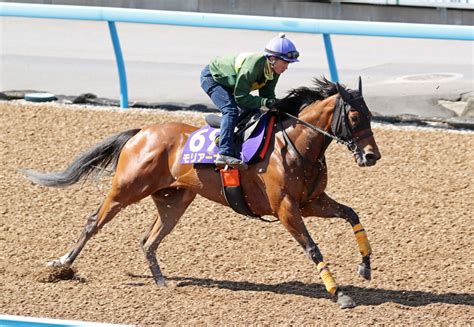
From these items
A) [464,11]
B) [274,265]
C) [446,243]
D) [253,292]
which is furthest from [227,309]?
[464,11]

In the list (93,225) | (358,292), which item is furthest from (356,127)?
(93,225)

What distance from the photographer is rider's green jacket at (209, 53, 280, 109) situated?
293 inches

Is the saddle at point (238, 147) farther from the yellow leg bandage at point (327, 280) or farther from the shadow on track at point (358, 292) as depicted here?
the yellow leg bandage at point (327, 280)

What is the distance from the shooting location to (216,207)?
944 centimetres

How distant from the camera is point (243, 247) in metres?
8.70

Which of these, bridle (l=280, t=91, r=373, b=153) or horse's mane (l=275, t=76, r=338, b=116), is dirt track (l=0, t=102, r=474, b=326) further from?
horse's mane (l=275, t=76, r=338, b=116)

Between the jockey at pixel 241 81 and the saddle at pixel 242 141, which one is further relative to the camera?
the saddle at pixel 242 141

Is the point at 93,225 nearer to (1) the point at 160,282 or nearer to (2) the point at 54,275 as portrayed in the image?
(2) the point at 54,275

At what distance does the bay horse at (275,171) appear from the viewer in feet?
24.2

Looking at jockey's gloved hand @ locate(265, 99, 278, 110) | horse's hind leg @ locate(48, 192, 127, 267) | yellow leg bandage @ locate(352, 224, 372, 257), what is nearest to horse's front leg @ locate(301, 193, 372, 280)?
yellow leg bandage @ locate(352, 224, 372, 257)

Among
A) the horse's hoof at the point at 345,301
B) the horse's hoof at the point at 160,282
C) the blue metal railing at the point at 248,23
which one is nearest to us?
the horse's hoof at the point at 345,301

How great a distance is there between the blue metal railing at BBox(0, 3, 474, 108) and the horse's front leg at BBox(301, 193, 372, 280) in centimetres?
280

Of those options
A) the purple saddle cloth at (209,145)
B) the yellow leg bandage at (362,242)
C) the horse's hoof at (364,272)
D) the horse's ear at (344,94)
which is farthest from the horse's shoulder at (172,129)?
the horse's hoof at (364,272)

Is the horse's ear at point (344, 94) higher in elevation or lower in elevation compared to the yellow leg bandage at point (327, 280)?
higher
